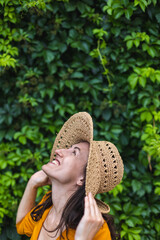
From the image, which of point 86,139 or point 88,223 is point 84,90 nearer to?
point 86,139

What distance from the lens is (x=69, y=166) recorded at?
1.34 metres

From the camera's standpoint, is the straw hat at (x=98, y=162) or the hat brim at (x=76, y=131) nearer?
the straw hat at (x=98, y=162)

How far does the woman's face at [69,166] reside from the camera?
1.33 meters

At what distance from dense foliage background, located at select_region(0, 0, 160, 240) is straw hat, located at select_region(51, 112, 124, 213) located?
903 millimetres

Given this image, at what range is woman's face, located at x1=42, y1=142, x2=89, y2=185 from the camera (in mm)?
1325

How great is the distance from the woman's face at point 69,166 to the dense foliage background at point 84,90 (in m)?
0.98

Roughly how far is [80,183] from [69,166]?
106 millimetres

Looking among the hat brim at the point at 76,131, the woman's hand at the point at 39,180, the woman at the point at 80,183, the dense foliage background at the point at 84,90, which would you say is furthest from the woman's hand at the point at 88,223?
the dense foliage background at the point at 84,90

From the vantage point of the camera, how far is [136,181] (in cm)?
241

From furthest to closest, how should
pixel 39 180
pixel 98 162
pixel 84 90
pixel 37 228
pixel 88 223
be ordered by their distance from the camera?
pixel 84 90 < pixel 39 180 < pixel 37 228 < pixel 98 162 < pixel 88 223

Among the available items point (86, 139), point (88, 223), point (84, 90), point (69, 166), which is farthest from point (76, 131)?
point (84, 90)

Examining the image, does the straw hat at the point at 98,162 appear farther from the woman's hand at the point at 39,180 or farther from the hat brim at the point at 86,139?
the woman's hand at the point at 39,180

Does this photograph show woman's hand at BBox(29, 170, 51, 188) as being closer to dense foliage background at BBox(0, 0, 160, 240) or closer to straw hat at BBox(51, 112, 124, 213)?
straw hat at BBox(51, 112, 124, 213)

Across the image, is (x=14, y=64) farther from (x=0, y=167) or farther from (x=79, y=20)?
(x=0, y=167)
